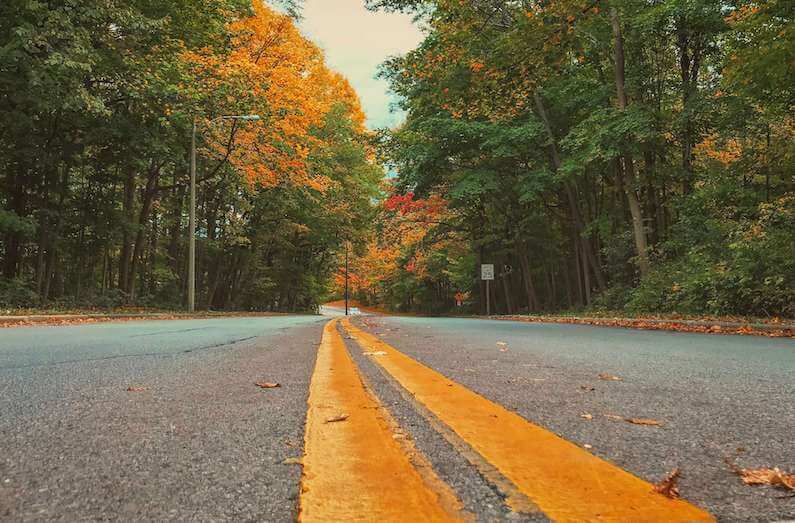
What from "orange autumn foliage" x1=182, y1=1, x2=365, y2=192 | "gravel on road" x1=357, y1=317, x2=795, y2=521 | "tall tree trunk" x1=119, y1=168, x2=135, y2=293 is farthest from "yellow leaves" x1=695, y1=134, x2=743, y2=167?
"tall tree trunk" x1=119, y1=168, x2=135, y2=293

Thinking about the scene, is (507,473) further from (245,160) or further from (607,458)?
(245,160)

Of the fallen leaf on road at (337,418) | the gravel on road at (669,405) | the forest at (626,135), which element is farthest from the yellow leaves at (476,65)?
the fallen leaf on road at (337,418)

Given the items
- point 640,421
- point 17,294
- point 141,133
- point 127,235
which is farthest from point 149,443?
point 127,235

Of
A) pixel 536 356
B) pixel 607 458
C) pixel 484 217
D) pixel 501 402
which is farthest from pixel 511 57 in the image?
pixel 484 217

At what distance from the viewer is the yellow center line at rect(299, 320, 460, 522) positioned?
1126 millimetres

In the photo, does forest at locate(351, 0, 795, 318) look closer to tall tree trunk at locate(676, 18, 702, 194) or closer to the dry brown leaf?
tall tree trunk at locate(676, 18, 702, 194)

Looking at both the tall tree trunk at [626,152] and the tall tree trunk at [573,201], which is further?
the tall tree trunk at [573,201]

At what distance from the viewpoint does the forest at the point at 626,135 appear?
33.7 ft

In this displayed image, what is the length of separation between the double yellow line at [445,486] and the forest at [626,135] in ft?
27.3

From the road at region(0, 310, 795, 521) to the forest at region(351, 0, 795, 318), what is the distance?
24.8 ft

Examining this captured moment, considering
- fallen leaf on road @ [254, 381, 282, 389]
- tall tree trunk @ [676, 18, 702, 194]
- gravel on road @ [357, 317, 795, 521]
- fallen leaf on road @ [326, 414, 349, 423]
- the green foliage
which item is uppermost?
tall tree trunk @ [676, 18, 702, 194]

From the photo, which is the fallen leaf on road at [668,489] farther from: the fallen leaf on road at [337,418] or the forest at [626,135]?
the forest at [626,135]

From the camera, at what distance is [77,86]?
12.1 m

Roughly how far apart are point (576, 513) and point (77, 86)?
1388cm
